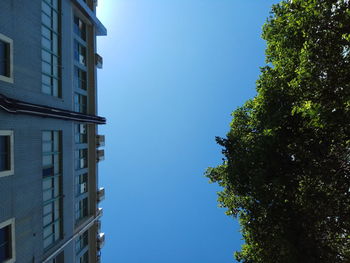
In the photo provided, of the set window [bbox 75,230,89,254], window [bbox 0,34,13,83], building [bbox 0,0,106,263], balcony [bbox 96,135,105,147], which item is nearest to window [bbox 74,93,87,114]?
building [bbox 0,0,106,263]

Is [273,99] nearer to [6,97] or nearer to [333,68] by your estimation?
[333,68]

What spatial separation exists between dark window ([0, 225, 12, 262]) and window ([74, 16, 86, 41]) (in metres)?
17.4

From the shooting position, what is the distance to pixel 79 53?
24516 millimetres

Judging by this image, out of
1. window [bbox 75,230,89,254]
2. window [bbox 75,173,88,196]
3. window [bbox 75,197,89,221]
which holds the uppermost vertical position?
window [bbox 75,173,88,196]

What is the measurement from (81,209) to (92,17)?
18588 mm

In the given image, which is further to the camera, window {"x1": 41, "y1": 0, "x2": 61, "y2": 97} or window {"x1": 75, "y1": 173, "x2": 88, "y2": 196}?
window {"x1": 75, "y1": 173, "x2": 88, "y2": 196}

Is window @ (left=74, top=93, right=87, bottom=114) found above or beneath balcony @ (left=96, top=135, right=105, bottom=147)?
above

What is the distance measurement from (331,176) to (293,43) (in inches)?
313

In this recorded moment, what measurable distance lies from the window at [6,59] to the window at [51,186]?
15.2 feet

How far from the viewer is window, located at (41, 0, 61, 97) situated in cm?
1779

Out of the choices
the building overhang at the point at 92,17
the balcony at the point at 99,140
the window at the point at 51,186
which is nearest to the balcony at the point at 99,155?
the balcony at the point at 99,140

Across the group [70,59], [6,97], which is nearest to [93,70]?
[70,59]

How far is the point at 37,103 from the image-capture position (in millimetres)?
16531

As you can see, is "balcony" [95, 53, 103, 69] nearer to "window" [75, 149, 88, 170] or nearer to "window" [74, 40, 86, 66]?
"window" [74, 40, 86, 66]
